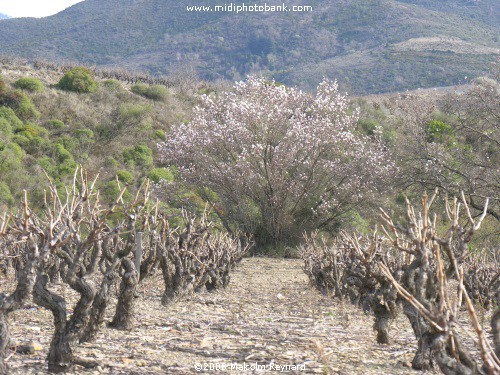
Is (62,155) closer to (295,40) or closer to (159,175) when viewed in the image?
(159,175)

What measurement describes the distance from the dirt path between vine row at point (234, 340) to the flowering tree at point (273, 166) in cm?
780

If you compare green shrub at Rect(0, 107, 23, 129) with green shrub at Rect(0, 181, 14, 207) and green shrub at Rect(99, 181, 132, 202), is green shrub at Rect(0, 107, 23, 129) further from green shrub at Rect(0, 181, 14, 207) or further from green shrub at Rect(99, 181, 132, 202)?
green shrub at Rect(0, 181, 14, 207)

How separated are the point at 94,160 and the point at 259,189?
12309mm

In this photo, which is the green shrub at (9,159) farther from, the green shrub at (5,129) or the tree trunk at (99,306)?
the tree trunk at (99,306)

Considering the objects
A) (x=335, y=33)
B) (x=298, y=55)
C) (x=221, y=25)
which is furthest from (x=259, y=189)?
(x=221, y=25)

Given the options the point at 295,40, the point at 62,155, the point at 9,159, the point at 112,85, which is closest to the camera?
the point at 9,159

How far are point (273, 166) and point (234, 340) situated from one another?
10.6 m

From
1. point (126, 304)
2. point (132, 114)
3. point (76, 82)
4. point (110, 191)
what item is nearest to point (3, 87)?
point (76, 82)

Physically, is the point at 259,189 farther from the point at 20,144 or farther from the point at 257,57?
the point at 257,57

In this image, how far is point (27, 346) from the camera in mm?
4395

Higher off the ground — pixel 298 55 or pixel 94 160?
pixel 298 55

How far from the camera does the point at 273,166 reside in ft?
51.4

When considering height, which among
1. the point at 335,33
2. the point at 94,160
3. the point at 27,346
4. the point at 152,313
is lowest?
the point at 94,160

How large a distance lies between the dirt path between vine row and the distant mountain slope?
144ft
